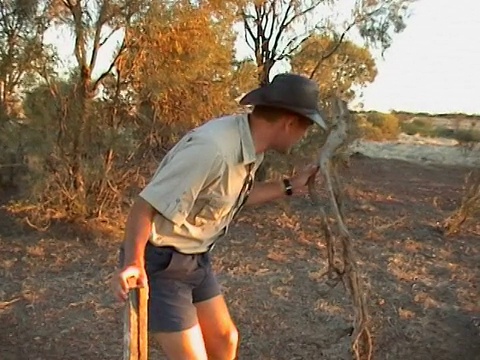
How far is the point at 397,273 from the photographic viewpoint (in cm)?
780

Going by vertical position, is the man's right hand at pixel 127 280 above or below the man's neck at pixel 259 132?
below

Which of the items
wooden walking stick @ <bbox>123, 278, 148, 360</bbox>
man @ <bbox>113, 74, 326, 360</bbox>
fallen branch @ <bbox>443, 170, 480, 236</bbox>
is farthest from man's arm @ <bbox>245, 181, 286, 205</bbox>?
fallen branch @ <bbox>443, 170, 480, 236</bbox>

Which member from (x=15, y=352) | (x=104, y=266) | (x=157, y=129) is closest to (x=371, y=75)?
(x=157, y=129)

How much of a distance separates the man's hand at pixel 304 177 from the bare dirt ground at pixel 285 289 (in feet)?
8.27

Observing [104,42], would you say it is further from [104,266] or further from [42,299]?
[42,299]

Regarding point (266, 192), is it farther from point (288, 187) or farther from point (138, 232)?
point (138, 232)

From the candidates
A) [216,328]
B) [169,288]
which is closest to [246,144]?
[169,288]

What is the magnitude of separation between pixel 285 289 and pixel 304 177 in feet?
12.0

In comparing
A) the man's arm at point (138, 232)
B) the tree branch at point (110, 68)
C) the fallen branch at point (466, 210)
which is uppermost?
the tree branch at point (110, 68)

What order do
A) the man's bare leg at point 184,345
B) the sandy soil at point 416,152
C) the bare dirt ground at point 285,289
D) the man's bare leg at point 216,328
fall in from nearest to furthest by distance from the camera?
the man's bare leg at point 184,345 → the man's bare leg at point 216,328 → the bare dirt ground at point 285,289 → the sandy soil at point 416,152

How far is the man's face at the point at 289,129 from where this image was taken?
120 inches

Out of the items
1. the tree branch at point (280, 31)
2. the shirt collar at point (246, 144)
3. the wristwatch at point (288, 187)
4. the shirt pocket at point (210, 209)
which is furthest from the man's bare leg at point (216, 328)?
the tree branch at point (280, 31)

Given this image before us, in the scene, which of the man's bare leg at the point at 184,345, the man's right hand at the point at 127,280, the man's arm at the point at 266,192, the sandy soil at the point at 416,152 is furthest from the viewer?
the sandy soil at the point at 416,152

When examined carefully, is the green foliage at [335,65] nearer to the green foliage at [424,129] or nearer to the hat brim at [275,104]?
the hat brim at [275,104]
